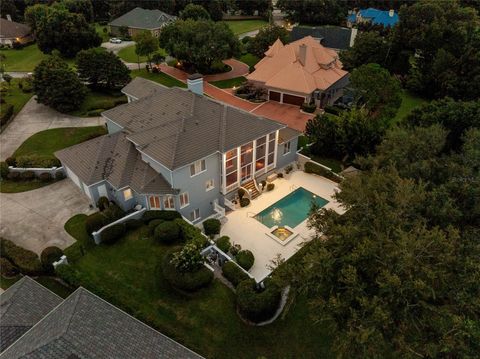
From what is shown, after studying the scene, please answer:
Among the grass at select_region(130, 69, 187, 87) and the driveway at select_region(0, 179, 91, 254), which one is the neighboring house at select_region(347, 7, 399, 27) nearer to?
the grass at select_region(130, 69, 187, 87)

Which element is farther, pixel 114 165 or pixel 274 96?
pixel 274 96

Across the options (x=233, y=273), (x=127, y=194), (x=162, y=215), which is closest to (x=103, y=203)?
(x=127, y=194)

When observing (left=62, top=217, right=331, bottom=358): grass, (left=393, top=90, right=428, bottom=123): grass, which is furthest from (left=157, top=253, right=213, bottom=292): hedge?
(left=393, top=90, right=428, bottom=123): grass

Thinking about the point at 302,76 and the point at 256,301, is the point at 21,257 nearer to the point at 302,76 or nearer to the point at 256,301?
the point at 256,301

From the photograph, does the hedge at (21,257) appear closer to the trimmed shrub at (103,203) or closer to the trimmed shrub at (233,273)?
the trimmed shrub at (103,203)

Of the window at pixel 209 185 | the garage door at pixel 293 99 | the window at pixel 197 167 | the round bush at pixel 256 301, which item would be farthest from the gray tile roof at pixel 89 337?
Answer: the garage door at pixel 293 99
